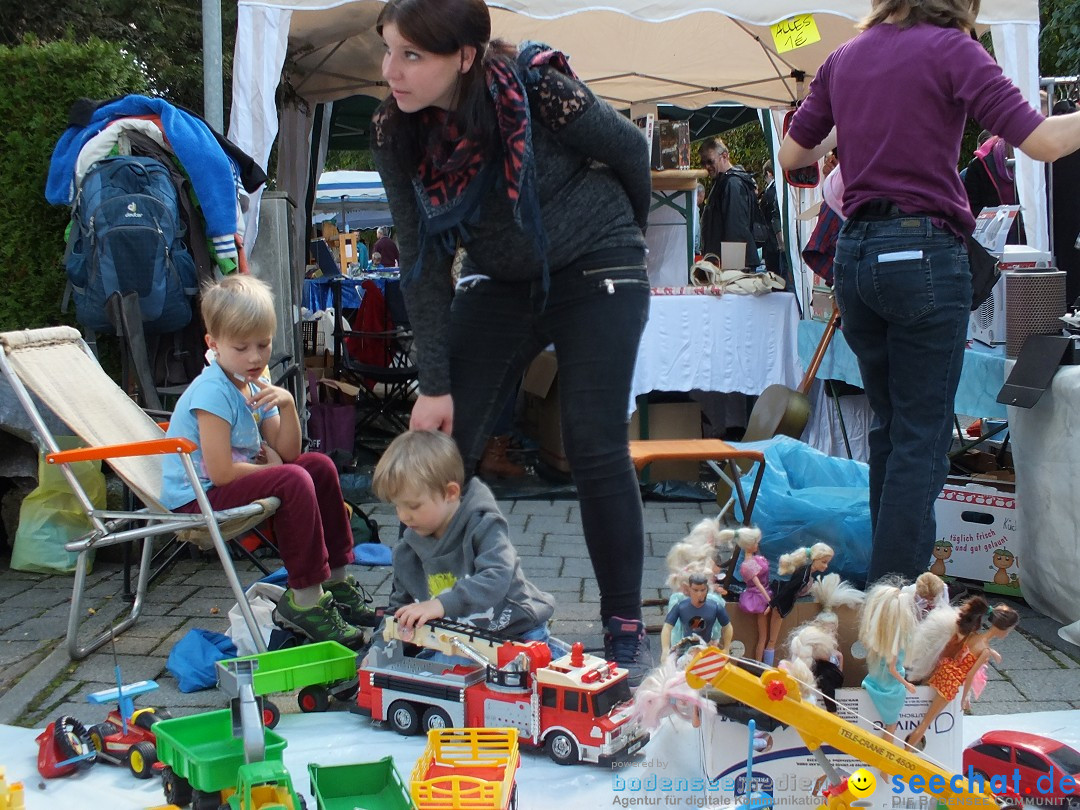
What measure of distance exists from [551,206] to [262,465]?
1.21m

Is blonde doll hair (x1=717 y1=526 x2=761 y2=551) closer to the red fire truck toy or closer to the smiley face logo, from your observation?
the red fire truck toy

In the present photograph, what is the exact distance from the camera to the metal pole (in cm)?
472

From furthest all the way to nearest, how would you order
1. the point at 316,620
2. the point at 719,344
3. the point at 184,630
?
the point at 719,344 → the point at 184,630 → the point at 316,620

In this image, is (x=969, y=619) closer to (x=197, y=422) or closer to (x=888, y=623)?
(x=888, y=623)

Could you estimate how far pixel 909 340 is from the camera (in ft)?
8.95

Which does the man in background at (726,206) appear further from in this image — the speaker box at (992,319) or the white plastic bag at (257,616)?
the white plastic bag at (257,616)

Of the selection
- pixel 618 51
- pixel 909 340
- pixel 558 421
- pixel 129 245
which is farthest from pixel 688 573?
pixel 618 51

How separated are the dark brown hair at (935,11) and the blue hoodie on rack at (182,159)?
243 centimetres

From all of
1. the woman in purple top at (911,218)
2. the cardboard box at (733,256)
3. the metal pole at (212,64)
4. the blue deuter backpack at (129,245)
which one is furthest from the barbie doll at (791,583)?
the cardboard box at (733,256)

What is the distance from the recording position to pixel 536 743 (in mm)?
2305

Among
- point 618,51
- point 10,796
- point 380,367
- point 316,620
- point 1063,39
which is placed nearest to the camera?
point 10,796

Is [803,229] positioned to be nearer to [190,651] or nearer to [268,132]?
[268,132]

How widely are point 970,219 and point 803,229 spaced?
13.1ft

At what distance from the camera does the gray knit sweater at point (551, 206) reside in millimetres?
2379
